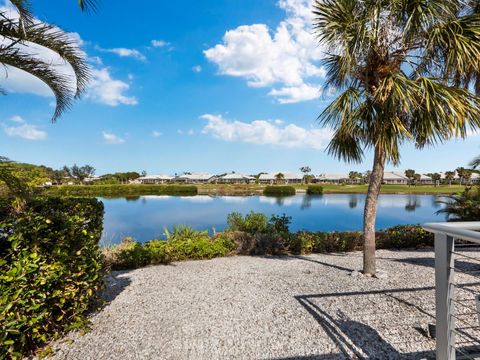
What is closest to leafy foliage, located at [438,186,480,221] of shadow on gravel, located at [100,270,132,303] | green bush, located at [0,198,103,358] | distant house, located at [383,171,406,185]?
shadow on gravel, located at [100,270,132,303]

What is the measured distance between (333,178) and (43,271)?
3477 inches

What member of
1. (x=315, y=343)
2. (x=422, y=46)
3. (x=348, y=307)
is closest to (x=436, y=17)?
(x=422, y=46)

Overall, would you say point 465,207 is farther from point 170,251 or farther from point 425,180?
point 425,180

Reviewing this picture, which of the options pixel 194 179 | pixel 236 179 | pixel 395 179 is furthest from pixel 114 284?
pixel 395 179

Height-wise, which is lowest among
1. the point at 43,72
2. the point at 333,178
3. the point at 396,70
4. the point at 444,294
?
the point at 444,294

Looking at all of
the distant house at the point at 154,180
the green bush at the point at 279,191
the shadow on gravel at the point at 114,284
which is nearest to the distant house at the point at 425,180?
the green bush at the point at 279,191

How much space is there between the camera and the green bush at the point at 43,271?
2297 millimetres

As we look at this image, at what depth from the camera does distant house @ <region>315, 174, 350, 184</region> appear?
84.1 meters

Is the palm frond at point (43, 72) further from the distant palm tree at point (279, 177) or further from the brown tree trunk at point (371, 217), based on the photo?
the distant palm tree at point (279, 177)

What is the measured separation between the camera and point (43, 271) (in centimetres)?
256

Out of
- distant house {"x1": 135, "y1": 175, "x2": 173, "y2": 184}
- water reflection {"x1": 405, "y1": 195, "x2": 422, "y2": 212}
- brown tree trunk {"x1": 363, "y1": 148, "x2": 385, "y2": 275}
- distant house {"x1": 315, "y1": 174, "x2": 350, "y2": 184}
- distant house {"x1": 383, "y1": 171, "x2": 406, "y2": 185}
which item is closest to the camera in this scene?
brown tree trunk {"x1": 363, "y1": 148, "x2": 385, "y2": 275}

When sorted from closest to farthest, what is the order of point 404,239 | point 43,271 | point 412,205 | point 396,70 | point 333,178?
point 43,271, point 396,70, point 404,239, point 412,205, point 333,178

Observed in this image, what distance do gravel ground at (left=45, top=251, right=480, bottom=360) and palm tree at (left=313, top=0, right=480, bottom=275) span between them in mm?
1036

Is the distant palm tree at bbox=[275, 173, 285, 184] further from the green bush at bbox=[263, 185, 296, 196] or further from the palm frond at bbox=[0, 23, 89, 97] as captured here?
the palm frond at bbox=[0, 23, 89, 97]
